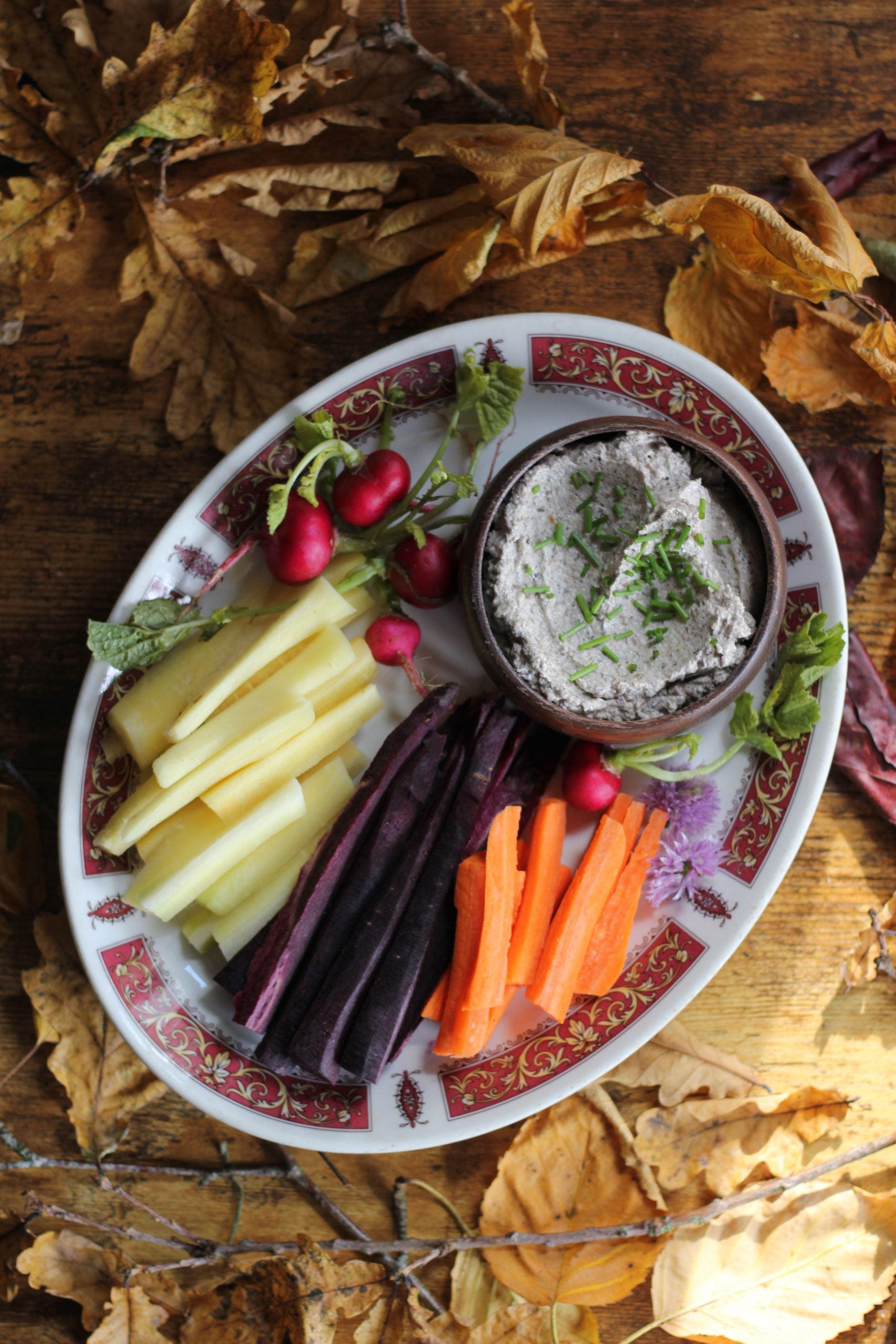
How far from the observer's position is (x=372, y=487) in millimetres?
2100

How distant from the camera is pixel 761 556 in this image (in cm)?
198

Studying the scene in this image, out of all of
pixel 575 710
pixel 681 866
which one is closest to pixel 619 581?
pixel 575 710

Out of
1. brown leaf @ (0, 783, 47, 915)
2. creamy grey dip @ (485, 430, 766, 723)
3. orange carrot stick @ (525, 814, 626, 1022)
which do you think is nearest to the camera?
creamy grey dip @ (485, 430, 766, 723)

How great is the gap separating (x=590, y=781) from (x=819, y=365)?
1.12 metres

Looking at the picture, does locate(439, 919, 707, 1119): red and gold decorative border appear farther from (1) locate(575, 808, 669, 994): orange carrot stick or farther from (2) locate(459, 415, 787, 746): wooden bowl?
(2) locate(459, 415, 787, 746): wooden bowl

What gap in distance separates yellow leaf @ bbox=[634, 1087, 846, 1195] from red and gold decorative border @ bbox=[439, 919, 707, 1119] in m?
0.32

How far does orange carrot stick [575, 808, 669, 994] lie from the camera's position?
2.10m

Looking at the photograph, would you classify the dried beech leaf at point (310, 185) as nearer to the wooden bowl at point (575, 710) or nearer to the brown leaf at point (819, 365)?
the wooden bowl at point (575, 710)

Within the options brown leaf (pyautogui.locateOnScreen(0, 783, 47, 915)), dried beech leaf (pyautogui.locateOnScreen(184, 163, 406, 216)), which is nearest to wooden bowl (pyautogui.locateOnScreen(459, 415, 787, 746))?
dried beech leaf (pyautogui.locateOnScreen(184, 163, 406, 216))

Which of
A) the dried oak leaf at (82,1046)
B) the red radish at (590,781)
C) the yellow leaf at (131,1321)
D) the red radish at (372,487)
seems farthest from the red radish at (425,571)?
the yellow leaf at (131,1321)

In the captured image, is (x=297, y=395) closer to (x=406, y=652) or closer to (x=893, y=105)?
(x=406, y=652)

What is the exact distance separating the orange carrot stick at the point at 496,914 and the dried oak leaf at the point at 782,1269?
84 cm

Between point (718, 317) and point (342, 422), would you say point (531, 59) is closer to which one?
point (718, 317)

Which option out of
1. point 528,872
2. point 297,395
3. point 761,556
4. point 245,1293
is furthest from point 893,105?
point 245,1293
